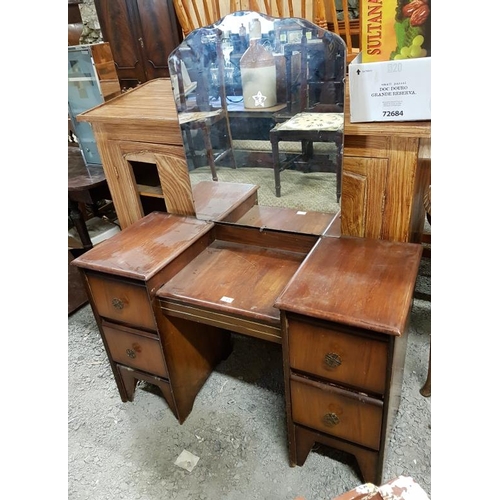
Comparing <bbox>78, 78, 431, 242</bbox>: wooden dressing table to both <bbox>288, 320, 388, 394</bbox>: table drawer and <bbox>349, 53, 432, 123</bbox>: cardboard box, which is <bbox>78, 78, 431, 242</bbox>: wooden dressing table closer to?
<bbox>349, 53, 432, 123</bbox>: cardboard box

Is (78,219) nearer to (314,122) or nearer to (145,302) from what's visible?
(145,302)

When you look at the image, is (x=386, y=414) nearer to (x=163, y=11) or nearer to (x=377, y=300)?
(x=377, y=300)

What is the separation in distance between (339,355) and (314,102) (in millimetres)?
654

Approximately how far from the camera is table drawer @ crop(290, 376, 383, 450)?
3.31ft

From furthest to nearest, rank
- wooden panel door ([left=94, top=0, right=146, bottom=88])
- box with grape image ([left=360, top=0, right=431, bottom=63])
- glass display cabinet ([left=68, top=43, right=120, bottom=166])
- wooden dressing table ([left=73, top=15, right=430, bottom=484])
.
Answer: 1. wooden panel door ([left=94, top=0, right=146, bottom=88])
2. glass display cabinet ([left=68, top=43, right=120, bottom=166])
3. wooden dressing table ([left=73, top=15, right=430, bottom=484])
4. box with grape image ([left=360, top=0, right=431, bottom=63])

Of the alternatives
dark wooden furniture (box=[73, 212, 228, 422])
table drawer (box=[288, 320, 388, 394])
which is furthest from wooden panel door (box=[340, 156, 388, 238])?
dark wooden furniture (box=[73, 212, 228, 422])

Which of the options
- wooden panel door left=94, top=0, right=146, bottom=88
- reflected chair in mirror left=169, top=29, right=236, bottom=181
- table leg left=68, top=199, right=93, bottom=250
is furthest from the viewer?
wooden panel door left=94, top=0, right=146, bottom=88

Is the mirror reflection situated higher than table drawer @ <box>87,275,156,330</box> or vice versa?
the mirror reflection

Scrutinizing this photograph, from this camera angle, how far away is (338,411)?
1053 millimetres

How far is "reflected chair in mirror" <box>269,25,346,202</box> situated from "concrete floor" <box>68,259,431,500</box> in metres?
0.81

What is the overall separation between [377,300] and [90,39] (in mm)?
2201

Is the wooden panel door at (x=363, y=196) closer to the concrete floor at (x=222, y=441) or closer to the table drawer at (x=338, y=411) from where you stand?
the table drawer at (x=338, y=411)

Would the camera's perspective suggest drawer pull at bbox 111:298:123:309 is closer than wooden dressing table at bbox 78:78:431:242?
No

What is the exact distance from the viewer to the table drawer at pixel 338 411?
1.01 meters
